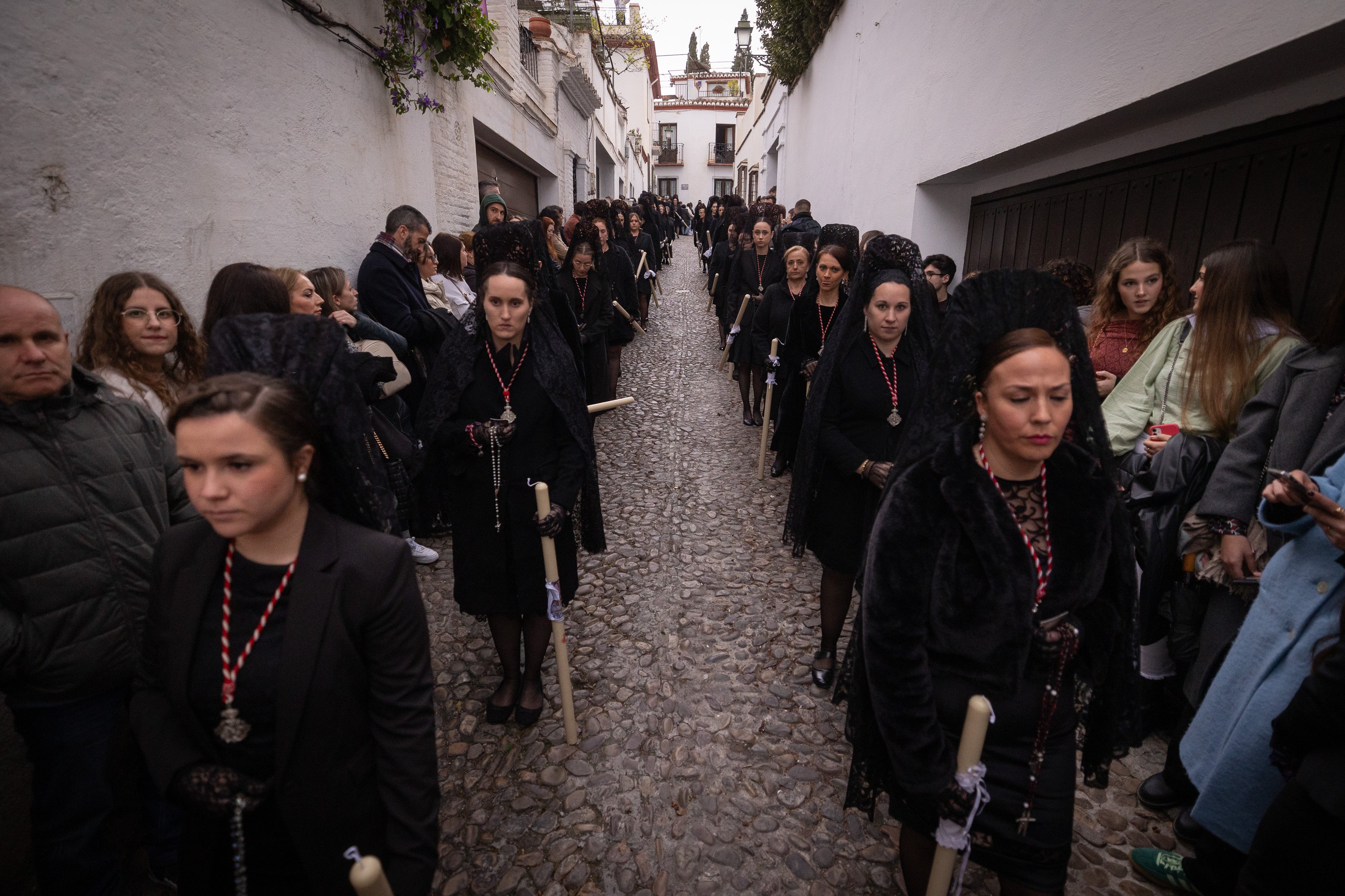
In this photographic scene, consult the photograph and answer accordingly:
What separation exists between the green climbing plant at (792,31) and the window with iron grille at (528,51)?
229 inches

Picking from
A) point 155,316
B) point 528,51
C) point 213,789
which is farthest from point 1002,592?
point 528,51

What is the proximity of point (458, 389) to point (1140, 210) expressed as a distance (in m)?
4.86

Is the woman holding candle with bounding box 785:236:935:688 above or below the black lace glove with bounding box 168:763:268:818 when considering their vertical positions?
above

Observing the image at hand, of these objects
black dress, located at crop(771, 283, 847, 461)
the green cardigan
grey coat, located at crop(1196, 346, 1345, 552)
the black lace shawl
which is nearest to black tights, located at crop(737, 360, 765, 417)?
black dress, located at crop(771, 283, 847, 461)

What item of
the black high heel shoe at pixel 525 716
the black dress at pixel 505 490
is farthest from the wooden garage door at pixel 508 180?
the black high heel shoe at pixel 525 716

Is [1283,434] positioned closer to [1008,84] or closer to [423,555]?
[1008,84]

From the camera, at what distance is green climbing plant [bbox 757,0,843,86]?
1350cm

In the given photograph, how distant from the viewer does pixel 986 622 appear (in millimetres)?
1895

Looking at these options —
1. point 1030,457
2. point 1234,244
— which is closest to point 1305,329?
point 1234,244

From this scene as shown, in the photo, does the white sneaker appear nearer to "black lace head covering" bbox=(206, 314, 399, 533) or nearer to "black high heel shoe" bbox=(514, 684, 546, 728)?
"black high heel shoe" bbox=(514, 684, 546, 728)

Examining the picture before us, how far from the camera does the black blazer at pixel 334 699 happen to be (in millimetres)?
1638

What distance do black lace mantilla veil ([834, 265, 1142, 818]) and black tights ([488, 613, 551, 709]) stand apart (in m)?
1.81

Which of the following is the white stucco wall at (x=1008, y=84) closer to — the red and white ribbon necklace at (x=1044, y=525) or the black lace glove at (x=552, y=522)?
the red and white ribbon necklace at (x=1044, y=525)

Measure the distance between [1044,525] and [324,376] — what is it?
7.02 ft
